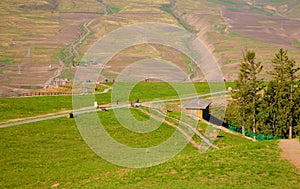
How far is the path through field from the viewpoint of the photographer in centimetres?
4512

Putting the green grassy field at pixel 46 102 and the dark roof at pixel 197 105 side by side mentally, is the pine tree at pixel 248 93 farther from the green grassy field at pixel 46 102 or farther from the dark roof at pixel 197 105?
the green grassy field at pixel 46 102

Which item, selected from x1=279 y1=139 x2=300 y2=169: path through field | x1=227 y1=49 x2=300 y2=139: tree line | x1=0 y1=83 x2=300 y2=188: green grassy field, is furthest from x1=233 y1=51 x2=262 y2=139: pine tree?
x1=279 y1=139 x2=300 y2=169: path through field

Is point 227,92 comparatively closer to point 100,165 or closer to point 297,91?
point 297,91

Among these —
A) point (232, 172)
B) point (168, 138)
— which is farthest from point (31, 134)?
point (232, 172)

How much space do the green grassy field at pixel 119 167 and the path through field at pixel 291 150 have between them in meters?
0.83

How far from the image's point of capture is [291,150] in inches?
1921

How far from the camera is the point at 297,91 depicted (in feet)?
318

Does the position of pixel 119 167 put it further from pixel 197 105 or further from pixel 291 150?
pixel 197 105

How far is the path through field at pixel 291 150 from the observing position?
1777 inches

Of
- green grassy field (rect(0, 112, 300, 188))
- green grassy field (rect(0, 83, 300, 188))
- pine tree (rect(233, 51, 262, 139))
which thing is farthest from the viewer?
pine tree (rect(233, 51, 262, 139))

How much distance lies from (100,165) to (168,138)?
55.0 ft

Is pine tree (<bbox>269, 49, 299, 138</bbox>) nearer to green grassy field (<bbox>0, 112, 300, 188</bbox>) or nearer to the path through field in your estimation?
green grassy field (<bbox>0, 112, 300, 188</bbox>)

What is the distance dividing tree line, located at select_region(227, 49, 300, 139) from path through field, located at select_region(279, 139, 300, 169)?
40.3 m

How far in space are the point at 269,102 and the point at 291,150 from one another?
5409 centimetres
